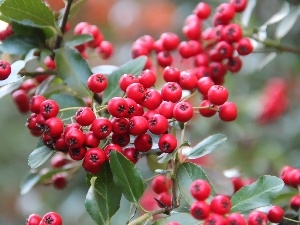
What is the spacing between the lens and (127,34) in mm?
4676

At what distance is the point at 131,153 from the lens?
55.8 inches

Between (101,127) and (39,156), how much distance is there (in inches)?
7.6

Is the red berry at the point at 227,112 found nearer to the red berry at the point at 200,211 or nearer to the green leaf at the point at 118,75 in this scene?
the green leaf at the point at 118,75

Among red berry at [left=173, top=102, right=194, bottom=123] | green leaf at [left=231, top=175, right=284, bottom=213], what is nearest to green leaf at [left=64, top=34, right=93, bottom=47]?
red berry at [left=173, top=102, right=194, bottom=123]

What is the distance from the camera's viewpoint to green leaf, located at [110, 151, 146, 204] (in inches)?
52.4

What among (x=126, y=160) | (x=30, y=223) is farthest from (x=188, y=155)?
(x=30, y=223)

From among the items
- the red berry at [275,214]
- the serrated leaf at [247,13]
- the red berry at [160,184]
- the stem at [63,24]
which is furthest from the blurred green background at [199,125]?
the red berry at [275,214]

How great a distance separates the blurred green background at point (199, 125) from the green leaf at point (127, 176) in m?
1.13

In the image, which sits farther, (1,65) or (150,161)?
(150,161)

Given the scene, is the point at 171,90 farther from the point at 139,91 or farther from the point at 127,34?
the point at 127,34

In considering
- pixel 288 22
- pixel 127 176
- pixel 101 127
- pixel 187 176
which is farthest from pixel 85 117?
pixel 288 22

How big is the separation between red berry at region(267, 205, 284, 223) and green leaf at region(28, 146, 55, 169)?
52 cm

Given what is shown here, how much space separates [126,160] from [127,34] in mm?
3414

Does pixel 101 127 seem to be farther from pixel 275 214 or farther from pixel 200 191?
→ pixel 275 214
